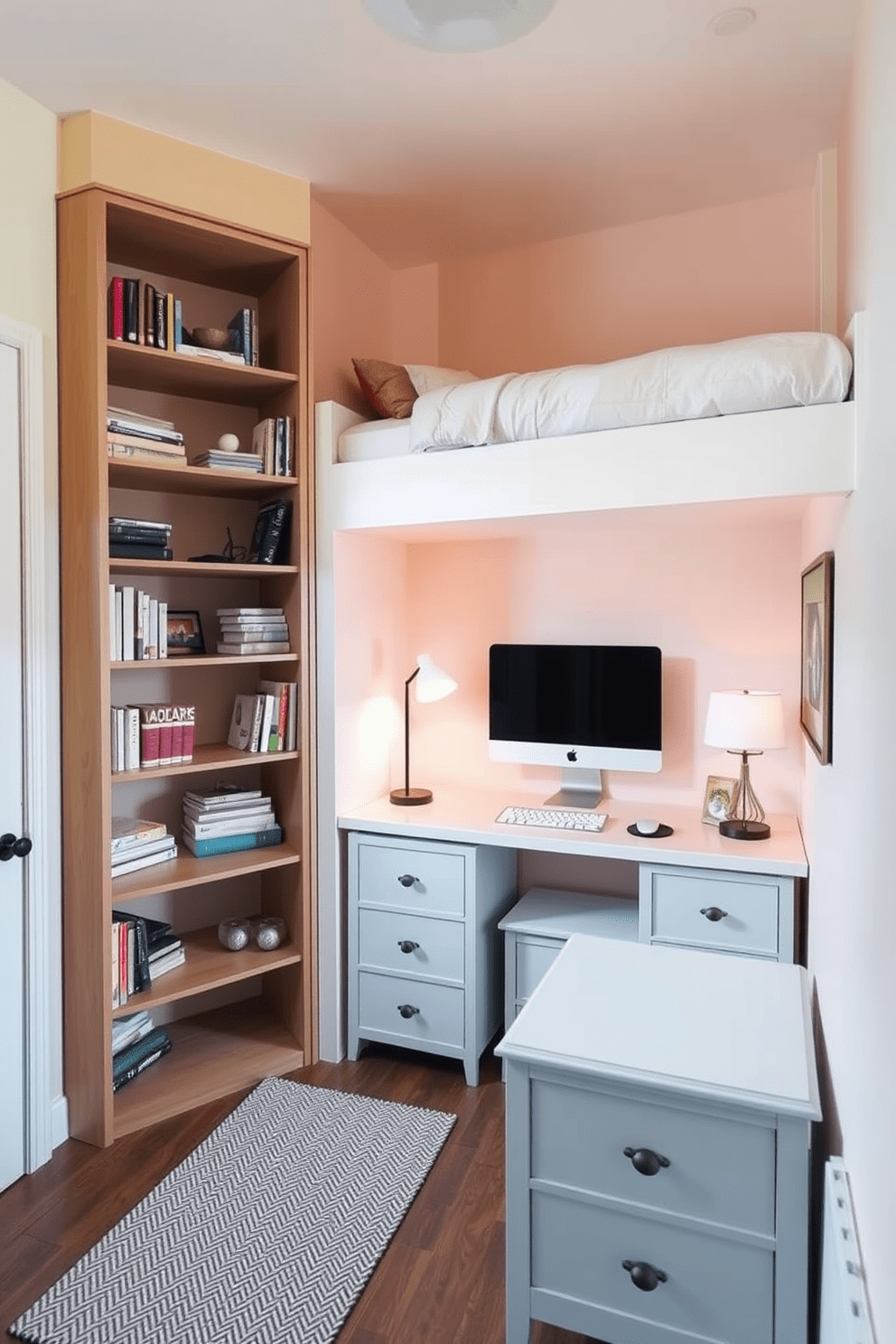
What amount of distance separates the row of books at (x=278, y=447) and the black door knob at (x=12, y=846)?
1291mm

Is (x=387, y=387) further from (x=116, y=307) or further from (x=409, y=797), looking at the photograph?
(x=409, y=797)

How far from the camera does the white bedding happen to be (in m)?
2.02

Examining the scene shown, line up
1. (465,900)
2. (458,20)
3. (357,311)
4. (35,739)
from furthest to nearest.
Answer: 1. (357,311)
2. (465,900)
3. (35,739)
4. (458,20)

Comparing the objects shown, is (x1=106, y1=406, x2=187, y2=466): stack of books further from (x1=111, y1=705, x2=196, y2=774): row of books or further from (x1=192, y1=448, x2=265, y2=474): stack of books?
(x1=111, y1=705, x2=196, y2=774): row of books

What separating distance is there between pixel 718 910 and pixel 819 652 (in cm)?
82

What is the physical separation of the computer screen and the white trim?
4.84ft

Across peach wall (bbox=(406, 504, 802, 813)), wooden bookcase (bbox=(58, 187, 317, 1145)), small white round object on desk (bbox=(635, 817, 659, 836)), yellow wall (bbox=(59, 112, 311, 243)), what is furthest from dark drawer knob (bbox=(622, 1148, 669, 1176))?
yellow wall (bbox=(59, 112, 311, 243))

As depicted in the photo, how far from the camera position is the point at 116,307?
239 cm

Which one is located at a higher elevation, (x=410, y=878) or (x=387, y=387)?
(x=387, y=387)

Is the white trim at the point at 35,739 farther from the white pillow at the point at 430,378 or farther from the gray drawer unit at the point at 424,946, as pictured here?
the white pillow at the point at 430,378

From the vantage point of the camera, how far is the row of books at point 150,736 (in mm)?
2424

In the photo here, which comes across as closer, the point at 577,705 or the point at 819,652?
the point at 819,652

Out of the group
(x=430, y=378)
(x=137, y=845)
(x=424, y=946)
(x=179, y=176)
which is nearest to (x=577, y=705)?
(x=424, y=946)

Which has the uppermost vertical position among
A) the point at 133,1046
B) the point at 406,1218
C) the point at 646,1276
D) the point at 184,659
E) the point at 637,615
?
the point at 637,615
